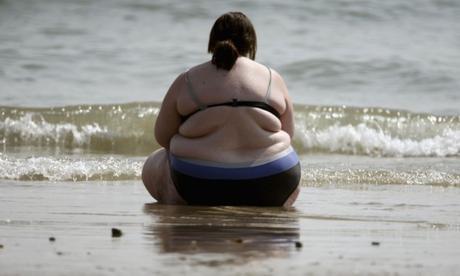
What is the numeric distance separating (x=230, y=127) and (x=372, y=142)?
6382 millimetres

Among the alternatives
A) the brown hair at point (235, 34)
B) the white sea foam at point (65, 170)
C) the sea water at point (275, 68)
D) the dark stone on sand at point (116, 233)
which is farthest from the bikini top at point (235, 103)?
the white sea foam at point (65, 170)

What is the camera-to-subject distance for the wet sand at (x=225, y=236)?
14.7 feet

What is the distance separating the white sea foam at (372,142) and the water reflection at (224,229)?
567 cm

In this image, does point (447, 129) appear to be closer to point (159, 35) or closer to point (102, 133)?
point (102, 133)

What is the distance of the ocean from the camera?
8.77 metres

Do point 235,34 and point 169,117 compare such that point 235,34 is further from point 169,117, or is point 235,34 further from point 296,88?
point 296,88

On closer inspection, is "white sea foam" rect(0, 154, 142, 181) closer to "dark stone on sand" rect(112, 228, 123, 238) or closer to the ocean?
the ocean

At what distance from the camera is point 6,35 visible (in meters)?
17.2

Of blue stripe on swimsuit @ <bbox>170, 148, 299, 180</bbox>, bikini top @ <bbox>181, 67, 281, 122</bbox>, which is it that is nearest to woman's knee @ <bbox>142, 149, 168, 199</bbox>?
blue stripe on swimsuit @ <bbox>170, 148, 299, 180</bbox>

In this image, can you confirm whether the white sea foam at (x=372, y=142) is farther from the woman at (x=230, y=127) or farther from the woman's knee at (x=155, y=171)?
the woman at (x=230, y=127)

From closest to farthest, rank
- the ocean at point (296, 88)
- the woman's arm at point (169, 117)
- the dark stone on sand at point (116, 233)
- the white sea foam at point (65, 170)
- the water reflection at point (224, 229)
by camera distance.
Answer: the water reflection at point (224, 229), the dark stone on sand at point (116, 233), the woman's arm at point (169, 117), the white sea foam at point (65, 170), the ocean at point (296, 88)

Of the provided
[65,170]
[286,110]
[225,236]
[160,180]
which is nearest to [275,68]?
[65,170]

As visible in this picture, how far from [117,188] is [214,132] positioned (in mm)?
1957

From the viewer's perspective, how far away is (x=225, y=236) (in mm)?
5316
